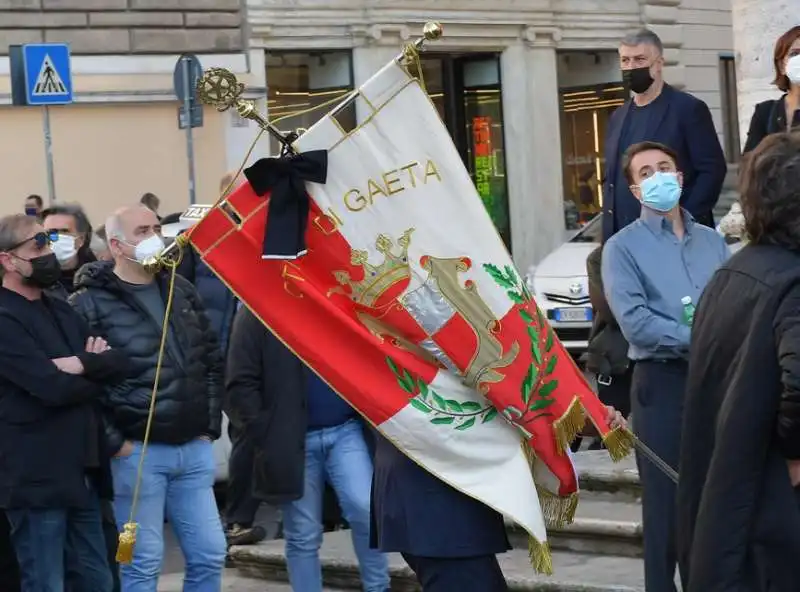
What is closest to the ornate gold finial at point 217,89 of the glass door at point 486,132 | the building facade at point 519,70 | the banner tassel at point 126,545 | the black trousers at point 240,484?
the banner tassel at point 126,545

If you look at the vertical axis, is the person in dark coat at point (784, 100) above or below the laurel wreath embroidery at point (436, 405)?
above

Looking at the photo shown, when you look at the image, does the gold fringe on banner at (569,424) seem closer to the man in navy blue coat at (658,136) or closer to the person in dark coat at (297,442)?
the person in dark coat at (297,442)

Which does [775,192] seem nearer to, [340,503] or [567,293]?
[340,503]

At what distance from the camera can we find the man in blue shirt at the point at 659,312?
652cm

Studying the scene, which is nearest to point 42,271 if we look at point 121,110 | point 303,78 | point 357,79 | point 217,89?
point 217,89

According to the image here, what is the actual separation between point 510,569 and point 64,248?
8.23 ft

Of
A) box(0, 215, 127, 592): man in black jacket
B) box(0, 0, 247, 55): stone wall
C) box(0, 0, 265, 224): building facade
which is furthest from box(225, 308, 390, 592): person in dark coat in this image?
box(0, 0, 247, 55): stone wall

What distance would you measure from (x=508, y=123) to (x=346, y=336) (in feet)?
60.2

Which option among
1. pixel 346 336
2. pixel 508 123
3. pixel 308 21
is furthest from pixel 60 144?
pixel 346 336

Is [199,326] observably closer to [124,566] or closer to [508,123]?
[124,566]

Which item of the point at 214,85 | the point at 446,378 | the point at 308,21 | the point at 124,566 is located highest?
the point at 308,21

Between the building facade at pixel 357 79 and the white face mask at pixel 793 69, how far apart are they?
39.9 feet

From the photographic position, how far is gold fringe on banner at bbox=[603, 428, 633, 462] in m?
5.44

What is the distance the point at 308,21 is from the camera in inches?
855
